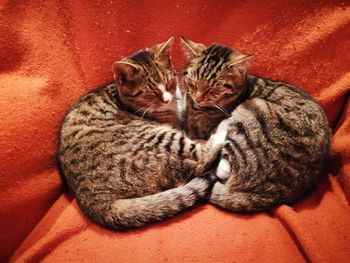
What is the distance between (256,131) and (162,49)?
1.91 feet

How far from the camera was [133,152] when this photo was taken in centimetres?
148

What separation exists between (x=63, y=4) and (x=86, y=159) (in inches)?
28.6

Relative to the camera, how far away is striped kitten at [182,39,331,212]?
1.41m

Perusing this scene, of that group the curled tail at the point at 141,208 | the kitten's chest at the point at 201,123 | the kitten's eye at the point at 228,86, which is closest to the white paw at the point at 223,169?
the curled tail at the point at 141,208

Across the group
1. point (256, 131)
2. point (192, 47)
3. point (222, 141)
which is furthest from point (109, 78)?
point (256, 131)

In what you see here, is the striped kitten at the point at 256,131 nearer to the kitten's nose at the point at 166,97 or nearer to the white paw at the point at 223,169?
the white paw at the point at 223,169

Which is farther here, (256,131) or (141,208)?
(256,131)

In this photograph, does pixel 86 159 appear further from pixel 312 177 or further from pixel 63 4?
pixel 312 177

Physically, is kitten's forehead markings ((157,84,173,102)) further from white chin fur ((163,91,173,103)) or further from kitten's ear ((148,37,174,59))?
kitten's ear ((148,37,174,59))

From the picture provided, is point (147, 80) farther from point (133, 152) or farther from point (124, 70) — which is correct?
point (133, 152)

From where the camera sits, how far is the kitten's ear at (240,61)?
1.49 metres

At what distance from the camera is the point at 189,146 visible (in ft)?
5.14

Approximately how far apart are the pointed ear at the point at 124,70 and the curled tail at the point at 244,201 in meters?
0.66

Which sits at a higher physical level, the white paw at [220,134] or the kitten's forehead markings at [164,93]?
the kitten's forehead markings at [164,93]
